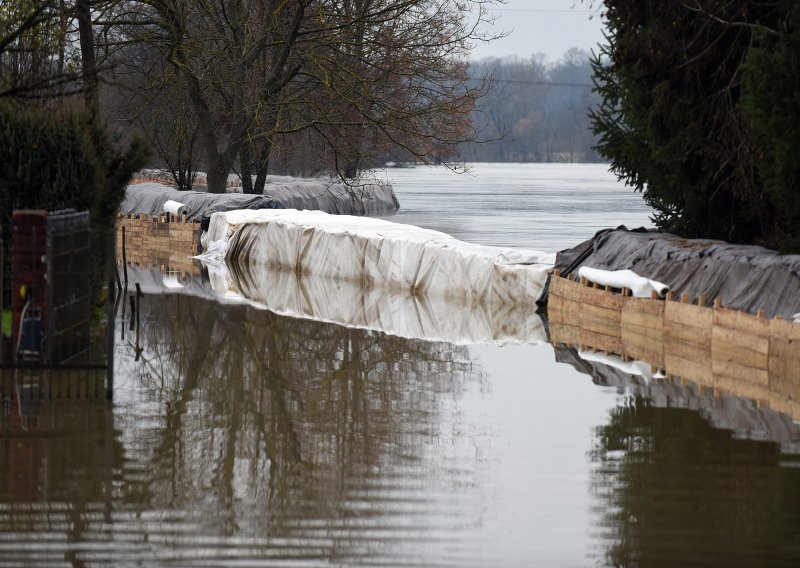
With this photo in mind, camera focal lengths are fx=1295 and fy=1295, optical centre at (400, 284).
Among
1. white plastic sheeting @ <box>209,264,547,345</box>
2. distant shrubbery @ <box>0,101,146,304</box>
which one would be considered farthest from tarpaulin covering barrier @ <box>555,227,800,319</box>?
distant shrubbery @ <box>0,101,146,304</box>

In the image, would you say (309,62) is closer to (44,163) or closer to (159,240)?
(159,240)

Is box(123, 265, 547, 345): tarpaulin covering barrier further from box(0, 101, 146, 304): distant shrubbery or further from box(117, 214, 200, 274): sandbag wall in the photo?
box(0, 101, 146, 304): distant shrubbery

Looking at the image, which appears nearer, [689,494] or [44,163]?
[689,494]

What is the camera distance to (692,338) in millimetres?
16031

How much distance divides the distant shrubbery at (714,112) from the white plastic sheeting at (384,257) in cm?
256

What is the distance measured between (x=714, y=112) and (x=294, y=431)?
33.7 feet

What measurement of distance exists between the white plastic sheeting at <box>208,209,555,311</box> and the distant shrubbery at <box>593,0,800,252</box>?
2563mm

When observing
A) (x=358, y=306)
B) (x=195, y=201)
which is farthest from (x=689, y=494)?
(x=195, y=201)

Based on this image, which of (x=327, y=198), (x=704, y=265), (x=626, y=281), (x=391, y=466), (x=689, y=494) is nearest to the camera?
(x=689, y=494)

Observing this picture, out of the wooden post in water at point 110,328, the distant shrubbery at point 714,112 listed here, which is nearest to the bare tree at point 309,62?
the distant shrubbery at point 714,112

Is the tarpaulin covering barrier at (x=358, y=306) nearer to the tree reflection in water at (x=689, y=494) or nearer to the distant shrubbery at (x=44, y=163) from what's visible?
the distant shrubbery at (x=44, y=163)

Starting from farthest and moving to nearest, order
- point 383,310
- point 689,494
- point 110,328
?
point 383,310
point 110,328
point 689,494

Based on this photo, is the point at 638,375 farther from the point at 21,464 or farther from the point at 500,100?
the point at 500,100

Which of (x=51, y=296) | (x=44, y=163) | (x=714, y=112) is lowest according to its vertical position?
(x=51, y=296)
